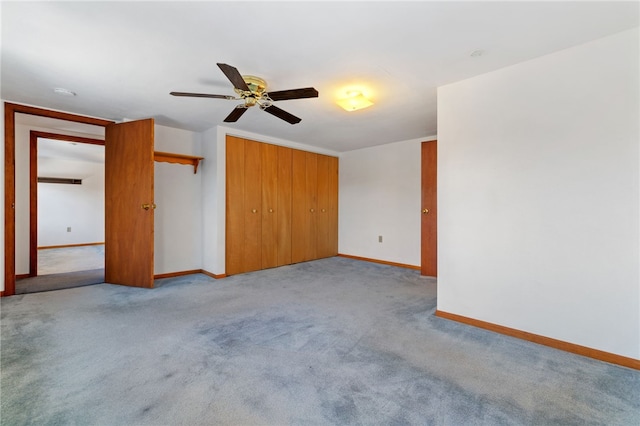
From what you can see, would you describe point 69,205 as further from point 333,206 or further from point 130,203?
point 333,206

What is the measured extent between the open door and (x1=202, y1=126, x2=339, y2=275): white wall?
85 cm

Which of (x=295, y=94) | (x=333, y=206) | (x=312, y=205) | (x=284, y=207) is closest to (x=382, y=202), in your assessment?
(x=333, y=206)

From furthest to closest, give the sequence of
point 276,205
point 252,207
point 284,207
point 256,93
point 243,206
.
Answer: point 284,207 → point 276,205 → point 252,207 → point 243,206 → point 256,93

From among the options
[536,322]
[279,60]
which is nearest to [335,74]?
[279,60]

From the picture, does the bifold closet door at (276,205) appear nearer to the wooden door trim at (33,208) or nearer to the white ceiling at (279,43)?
the white ceiling at (279,43)

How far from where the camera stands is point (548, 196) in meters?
2.19

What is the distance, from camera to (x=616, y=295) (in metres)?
1.94

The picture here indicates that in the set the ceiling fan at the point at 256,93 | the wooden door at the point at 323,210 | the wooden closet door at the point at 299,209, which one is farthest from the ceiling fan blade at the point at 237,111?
the wooden door at the point at 323,210

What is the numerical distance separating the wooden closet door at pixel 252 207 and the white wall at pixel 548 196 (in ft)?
9.53

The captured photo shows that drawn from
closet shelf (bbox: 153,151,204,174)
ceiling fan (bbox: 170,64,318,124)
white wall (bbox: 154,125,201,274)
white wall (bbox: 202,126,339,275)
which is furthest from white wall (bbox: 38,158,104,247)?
ceiling fan (bbox: 170,64,318,124)

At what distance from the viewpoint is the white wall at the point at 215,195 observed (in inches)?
163

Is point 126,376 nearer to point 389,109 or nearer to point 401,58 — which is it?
point 401,58

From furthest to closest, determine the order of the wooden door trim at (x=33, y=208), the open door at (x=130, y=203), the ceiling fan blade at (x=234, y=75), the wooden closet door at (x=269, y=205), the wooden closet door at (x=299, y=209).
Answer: the wooden closet door at (x=299, y=209)
the wooden closet door at (x=269, y=205)
the wooden door trim at (x=33, y=208)
the open door at (x=130, y=203)
the ceiling fan blade at (x=234, y=75)

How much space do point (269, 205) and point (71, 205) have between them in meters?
5.97
